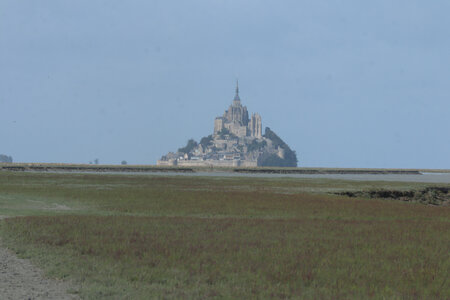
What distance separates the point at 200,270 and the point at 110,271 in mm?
2561

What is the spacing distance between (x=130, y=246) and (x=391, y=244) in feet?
33.3

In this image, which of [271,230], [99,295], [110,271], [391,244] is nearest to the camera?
[99,295]

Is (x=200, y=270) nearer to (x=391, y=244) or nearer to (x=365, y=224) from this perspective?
(x=391, y=244)

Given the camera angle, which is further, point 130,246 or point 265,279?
point 130,246

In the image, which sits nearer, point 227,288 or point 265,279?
point 227,288

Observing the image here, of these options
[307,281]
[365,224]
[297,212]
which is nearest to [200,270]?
[307,281]

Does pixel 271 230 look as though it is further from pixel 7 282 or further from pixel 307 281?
pixel 7 282

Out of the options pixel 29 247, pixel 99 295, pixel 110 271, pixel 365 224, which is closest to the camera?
pixel 99 295

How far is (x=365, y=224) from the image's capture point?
27.5m

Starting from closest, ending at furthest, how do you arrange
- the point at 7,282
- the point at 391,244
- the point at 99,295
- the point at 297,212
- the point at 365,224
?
the point at 99,295 → the point at 7,282 → the point at 391,244 → the point at 365,224 → the point at 297,212

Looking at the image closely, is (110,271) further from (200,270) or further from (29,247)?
(29,247)

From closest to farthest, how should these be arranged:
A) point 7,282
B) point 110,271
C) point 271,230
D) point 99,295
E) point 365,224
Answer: point 99,295
point 7,282
point 110,271
point 271,230
point 365,224

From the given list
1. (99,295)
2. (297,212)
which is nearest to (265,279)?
(99,295)

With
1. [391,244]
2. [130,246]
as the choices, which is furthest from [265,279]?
[391,244]
